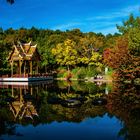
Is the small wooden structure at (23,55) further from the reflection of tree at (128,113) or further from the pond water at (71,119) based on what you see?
the reflection of tree at (128,113)

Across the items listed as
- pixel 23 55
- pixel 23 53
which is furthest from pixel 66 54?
pixel 23 55

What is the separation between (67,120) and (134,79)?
2859 cm

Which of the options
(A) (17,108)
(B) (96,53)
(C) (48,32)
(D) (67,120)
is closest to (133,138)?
(D) (67,120)

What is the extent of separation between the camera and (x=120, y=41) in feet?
163

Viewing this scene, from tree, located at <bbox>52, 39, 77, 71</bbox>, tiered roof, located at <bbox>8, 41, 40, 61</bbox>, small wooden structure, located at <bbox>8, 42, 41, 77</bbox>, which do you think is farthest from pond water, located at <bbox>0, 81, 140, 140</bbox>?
tree, located at <bbox>52, 39, 77, 71</bbox>

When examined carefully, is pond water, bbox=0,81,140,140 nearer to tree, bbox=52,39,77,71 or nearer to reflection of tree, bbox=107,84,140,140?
reflection of tree, bbox=107,84,140,140

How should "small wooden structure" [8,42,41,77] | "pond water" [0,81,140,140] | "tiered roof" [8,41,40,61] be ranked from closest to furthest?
"pond water" [0,81,140,140], "small wooden structure" [8,42,41,77], "tiered roof" [8,41,40,61]

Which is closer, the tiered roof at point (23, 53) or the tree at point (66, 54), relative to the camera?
the tiered roof at point (23, 53)

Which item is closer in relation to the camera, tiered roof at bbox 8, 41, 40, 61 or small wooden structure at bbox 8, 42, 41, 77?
small wooden structure at bbox 8, 42, 41, 77

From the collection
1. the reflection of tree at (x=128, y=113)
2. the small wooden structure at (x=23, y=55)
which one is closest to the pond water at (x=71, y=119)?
the reflection of tree at (x=128, y=113)

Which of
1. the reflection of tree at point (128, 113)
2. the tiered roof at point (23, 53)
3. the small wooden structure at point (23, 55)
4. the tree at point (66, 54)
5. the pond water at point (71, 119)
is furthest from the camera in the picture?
the tree at point (66, 54)

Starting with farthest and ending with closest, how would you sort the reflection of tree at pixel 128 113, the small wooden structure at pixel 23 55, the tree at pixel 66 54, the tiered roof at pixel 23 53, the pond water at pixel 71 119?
the tree at pixel 66 54 → the tiered roof at pixel 23 53 → the small wooden structure at pixel 23 55 → the reflection of tree at pixel 128 113 → the pond water at pixel 71 119

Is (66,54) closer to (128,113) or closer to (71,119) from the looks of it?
(128,113)

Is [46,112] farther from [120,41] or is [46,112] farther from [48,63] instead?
[48,63]
